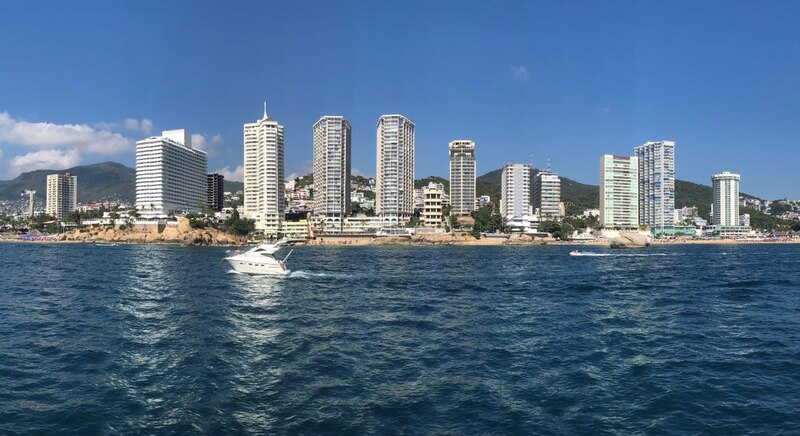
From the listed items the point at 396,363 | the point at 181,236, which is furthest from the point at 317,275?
the point at 181,236

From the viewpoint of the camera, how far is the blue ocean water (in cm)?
1460

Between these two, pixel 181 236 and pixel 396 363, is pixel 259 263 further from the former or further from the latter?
pixel 181 236

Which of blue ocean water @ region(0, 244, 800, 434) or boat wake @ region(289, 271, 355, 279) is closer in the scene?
blue ocean water @ region(0, 244, 800, 434)

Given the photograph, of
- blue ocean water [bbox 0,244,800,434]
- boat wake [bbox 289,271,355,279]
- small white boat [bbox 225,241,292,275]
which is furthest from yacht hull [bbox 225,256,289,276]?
blue ocean water [bbox 0,244,800,434]

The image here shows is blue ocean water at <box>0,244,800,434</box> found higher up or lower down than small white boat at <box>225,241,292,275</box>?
Result: lower down

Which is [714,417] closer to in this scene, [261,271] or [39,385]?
[39,385]

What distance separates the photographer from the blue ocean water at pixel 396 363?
575 inches

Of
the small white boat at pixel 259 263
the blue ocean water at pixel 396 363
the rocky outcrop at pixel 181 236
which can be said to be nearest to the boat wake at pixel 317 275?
the small white boat at pixel 259 263

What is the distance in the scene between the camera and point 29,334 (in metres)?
25.2

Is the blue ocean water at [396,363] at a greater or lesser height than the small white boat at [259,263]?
lesser

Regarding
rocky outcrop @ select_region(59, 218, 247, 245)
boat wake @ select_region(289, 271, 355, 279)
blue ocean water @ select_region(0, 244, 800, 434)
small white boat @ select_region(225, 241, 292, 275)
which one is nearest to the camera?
blue ocean water @ select_region(0, 244, 800, 434)

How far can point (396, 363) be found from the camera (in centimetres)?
2047

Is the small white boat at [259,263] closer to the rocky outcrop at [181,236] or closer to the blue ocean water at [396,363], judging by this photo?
the blue ocean water at [396,363]

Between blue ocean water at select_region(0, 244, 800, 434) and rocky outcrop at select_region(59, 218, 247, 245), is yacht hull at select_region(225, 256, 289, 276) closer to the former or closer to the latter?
blue ocean water at select_region(0, 244, 800, 434)
